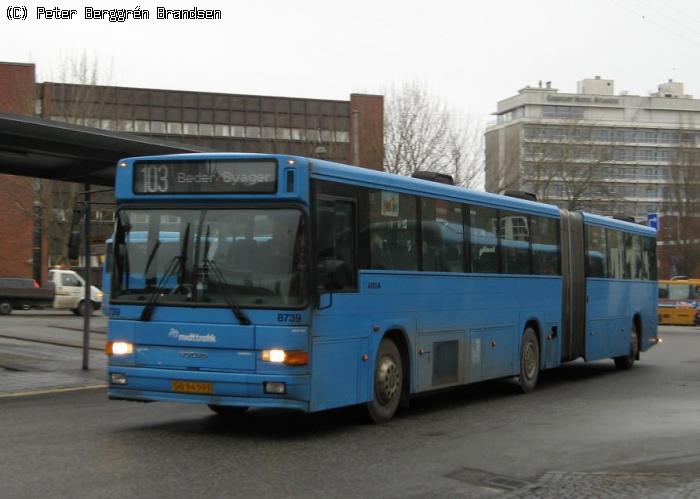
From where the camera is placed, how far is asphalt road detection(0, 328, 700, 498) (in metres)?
7.65

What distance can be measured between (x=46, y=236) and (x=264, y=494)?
4857cm

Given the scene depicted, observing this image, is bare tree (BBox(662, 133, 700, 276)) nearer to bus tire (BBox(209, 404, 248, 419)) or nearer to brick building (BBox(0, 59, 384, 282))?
brick building (BBox(0, 59, 384, 282))

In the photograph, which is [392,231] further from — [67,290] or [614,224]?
[67,290]

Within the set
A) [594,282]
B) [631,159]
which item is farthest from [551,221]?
[631,159]

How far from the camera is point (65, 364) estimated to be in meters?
19.0

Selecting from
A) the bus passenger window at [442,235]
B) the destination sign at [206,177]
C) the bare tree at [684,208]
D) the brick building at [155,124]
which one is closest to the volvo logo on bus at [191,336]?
the destination sign at [206,177]

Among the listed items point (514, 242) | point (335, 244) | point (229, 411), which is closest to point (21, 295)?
point (514, 242)

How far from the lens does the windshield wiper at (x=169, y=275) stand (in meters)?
10.1

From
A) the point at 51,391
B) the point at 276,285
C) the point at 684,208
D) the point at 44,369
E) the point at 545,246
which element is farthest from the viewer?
the point at 684,208

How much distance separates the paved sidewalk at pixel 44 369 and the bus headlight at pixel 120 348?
453 centimetres

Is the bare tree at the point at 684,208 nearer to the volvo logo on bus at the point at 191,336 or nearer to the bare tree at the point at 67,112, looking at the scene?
the bare tree at the point at 67,112

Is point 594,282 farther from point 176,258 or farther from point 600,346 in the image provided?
point 176,258

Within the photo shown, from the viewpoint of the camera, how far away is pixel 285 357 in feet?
31.6

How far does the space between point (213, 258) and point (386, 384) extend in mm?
2599
